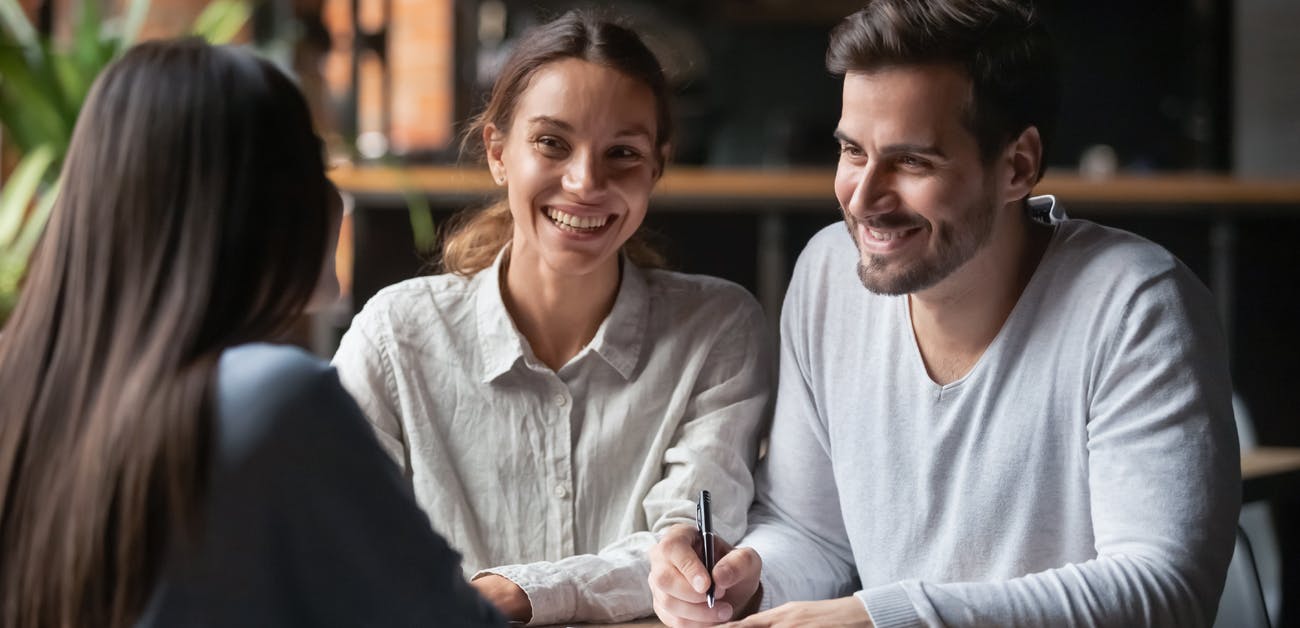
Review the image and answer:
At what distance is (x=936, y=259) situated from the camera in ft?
4.71

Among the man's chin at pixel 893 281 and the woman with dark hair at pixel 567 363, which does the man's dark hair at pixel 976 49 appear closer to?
the man's chin at pixel 893 281

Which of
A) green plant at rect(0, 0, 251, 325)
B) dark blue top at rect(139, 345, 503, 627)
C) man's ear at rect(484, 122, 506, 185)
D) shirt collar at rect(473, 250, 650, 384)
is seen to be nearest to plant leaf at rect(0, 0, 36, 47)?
green plant at rect(0, 0, 251, 325)

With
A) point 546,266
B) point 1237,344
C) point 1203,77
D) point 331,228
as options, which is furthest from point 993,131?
point 1203,77

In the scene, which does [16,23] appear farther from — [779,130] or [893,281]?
[779,130]

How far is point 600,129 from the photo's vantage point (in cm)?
162

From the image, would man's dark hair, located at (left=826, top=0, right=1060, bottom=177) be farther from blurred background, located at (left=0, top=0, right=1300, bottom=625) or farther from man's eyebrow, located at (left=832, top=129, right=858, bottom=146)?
blurred background, located at (left=0, top=0, right=1300, bottom=625)

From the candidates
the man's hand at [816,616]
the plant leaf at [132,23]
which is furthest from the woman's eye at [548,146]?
the plant leaf at [132,23]

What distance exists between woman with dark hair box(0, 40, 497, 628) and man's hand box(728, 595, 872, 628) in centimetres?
32

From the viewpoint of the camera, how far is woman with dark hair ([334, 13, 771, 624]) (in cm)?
159

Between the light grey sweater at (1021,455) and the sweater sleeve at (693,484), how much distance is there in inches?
1.6

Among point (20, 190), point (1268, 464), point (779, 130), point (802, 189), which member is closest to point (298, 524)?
point (1268, 464)

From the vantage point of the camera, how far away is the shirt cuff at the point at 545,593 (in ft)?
4.44

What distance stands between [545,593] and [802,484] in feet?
1.19

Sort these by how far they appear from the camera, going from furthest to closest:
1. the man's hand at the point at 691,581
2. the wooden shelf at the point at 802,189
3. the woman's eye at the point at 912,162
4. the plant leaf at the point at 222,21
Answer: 1. the wooden shelf at the point at 802,189
2. the plant leaf at the point at 222,21
3. the woman's eye at the point at 912,162
4. the man's hand at the point at 691,581
